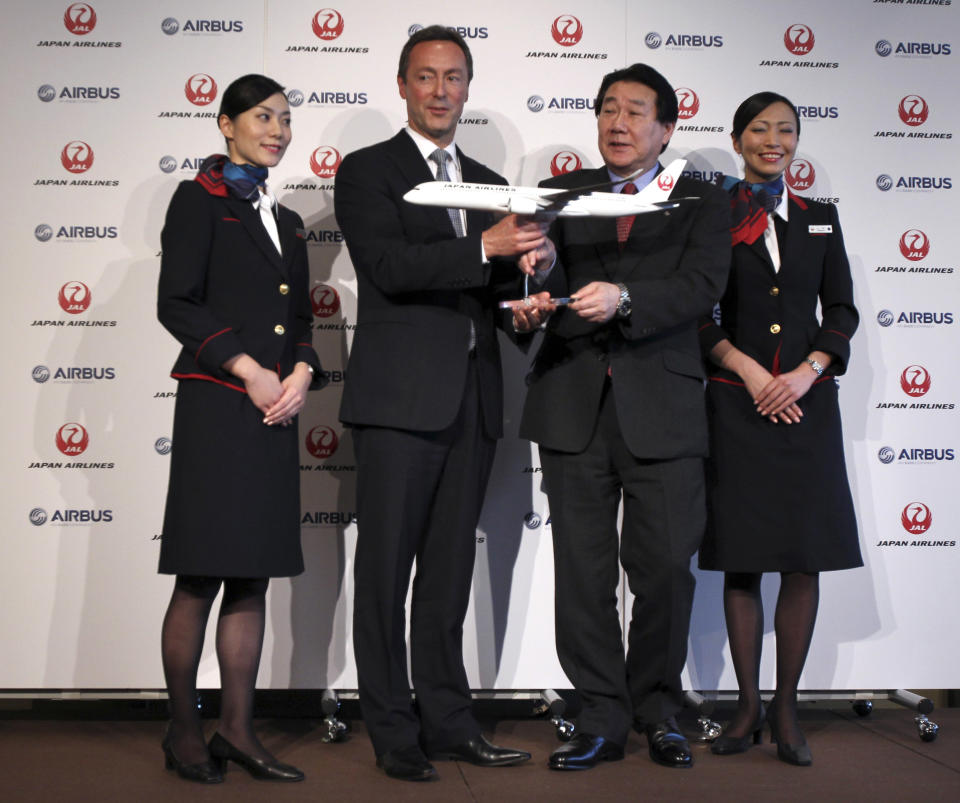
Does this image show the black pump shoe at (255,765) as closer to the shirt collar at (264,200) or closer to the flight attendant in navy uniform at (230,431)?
the flight attendant in navy uniform at (230,431)

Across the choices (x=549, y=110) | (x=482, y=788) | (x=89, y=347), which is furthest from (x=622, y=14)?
(x=482, y=788)

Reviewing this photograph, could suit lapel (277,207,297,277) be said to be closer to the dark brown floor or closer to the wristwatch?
the wristwatch

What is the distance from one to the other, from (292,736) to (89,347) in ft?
5.51

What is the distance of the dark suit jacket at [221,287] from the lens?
3.08m

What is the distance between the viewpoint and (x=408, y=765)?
3084 mm

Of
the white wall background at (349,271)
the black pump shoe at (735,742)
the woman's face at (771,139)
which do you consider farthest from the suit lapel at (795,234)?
the black pump shoe at (735,742)

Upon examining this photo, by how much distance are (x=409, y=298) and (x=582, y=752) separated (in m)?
1.51

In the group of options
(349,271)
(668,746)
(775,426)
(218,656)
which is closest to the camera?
(218,656)

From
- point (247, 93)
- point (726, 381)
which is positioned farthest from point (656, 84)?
point (247, 93)

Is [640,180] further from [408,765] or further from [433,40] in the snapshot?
[408,765]

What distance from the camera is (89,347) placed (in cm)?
404

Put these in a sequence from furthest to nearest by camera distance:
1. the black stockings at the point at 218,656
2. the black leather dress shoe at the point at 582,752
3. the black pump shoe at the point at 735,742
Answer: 1. the black pump shoe at the point at 735,742
2. the black leather dress shoe at the point at 582,752
3. the black stockings at the point at 218,656

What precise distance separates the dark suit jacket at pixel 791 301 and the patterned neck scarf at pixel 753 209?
4 cm

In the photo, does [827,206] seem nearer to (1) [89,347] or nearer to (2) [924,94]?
(2) [924,94]
